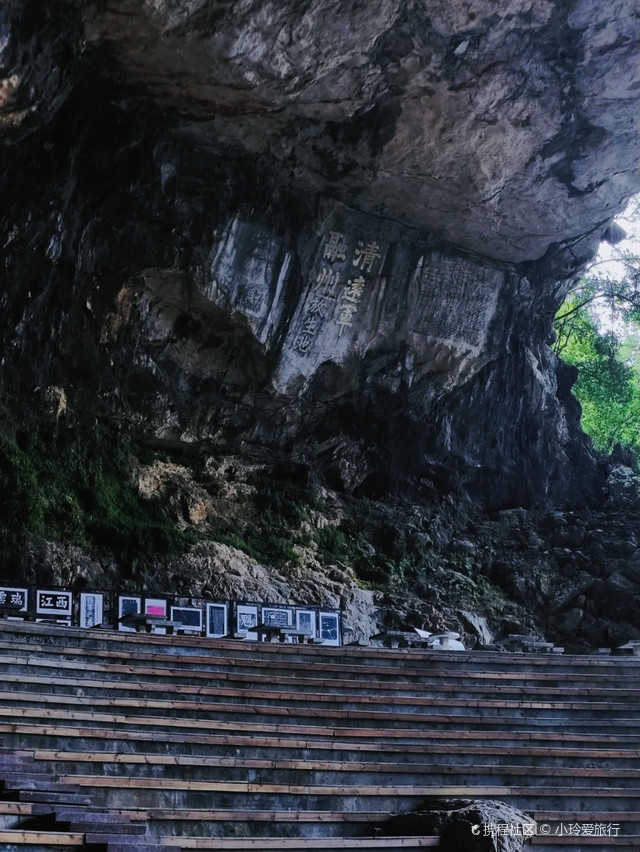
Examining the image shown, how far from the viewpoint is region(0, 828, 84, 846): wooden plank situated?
6.38 metres

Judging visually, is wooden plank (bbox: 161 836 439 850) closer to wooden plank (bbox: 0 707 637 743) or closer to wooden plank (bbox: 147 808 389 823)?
wooden plank (bbox: 147 808 389 823)

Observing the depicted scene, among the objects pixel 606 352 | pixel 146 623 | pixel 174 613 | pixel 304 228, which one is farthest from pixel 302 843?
pixel 606 352

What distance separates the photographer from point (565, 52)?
1424 centimetres

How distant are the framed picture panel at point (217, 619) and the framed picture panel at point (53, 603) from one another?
1.75 m

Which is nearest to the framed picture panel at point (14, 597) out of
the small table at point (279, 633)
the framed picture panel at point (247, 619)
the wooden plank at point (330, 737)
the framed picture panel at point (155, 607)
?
the framed picture panel at point (155, 607)

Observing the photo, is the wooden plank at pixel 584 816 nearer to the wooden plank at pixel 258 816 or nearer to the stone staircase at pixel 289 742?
the stone staircase at pixel 289 742

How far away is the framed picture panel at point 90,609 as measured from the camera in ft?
39.6

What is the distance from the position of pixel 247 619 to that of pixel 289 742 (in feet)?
12.8

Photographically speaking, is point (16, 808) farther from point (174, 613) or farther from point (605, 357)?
point (605, 357)

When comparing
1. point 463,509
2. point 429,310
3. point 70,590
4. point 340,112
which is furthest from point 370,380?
point 70,590

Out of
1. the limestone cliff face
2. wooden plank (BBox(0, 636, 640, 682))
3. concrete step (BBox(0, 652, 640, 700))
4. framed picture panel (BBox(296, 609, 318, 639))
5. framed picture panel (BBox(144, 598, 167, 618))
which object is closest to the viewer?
concrete step (BBox(0, 652, 640, 700))

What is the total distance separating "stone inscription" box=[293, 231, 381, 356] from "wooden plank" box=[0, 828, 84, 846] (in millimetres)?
10607

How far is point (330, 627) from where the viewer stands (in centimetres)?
1387

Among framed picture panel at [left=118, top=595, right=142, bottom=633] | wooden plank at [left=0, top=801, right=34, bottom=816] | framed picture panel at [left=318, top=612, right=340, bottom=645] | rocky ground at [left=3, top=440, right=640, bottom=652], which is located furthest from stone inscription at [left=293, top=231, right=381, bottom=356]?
wooden plank at [left=0, top=801, right=34, bottom=816]
